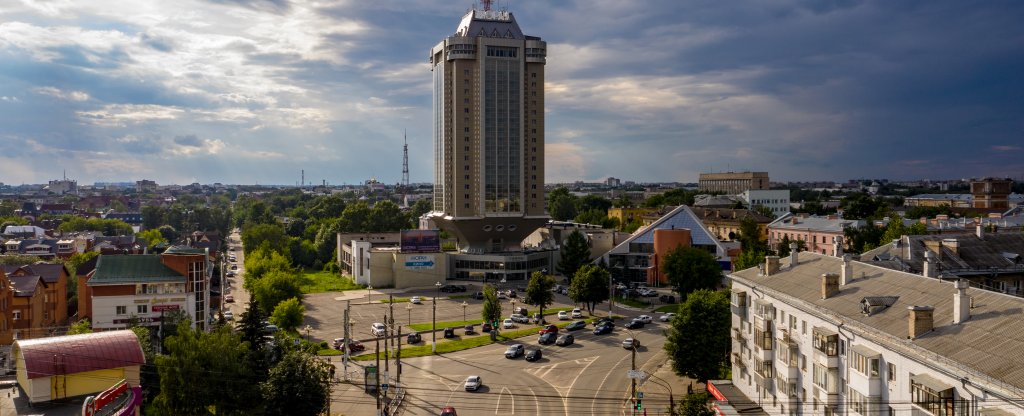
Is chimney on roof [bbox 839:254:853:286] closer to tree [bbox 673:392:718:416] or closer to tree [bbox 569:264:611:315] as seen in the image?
tree [bbox 673:392:718:416]

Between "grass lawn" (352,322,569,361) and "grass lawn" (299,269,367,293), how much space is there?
34.8 meters

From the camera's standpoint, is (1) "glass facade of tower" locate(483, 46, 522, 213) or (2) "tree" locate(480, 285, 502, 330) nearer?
(2) "tree" locate(480, 285, 502, 330)

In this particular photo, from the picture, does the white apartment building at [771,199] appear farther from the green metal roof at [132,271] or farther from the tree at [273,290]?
the green metal roof at [132,271]

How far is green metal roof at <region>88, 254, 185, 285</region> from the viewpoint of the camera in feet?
169

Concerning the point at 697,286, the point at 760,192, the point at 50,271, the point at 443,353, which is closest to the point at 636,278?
the point at 697,286

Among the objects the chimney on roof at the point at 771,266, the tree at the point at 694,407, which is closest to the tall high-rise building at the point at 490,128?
the chimney on roof at the point at 771,266

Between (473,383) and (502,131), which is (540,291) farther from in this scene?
(502,131)

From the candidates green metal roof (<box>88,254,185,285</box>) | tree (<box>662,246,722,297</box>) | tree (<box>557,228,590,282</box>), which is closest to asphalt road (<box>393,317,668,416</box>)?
tree (<box>662,246,722,297</box>)

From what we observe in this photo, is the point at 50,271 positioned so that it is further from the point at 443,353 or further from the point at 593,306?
the point at 593,306

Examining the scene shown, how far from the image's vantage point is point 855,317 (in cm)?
2784

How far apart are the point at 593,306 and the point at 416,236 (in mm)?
29781

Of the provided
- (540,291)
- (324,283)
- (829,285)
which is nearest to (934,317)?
(829,285)

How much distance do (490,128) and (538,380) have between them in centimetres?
5653

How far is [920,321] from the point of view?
79.2ft
